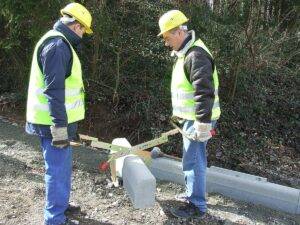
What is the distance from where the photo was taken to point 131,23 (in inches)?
286

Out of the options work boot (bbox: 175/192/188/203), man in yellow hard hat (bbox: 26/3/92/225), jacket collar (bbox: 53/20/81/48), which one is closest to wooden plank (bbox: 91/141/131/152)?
man in yellow hard hat (bbox: 26/3/92/225)

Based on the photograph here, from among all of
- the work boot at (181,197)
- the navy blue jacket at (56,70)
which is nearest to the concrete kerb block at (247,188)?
the work boot at (181,197)

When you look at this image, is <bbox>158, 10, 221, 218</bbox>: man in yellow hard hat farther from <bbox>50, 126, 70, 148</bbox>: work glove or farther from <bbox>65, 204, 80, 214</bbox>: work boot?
<bbox>50, 126, 70, 148</bbox>: work glove

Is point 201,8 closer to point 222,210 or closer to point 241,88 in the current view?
point 241,88

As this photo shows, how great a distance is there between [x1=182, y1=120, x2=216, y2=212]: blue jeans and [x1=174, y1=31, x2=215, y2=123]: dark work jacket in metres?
0.33

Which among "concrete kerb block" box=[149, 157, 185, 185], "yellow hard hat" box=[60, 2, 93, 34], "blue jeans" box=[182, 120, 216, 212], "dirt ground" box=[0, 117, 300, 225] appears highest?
"yellow hard hat" box=[60, 2, 93, 34]

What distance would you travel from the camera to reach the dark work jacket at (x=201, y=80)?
13.7 ft

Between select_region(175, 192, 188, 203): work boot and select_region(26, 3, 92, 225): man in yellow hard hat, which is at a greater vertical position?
select_region(26, 3, 92, 225): man in yellow hard hat

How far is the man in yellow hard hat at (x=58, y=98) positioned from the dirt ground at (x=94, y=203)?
1.65 feet

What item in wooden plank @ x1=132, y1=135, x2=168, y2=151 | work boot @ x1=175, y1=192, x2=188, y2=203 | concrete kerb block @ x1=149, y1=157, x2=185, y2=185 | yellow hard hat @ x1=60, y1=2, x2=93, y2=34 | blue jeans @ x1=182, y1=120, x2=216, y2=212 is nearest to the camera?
yellow hard hat @ x1=60, y1=2, x2=93, y2=34

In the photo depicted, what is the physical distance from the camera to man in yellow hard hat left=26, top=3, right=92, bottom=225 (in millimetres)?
3857

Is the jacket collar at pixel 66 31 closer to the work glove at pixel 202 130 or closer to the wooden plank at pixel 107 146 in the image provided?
the wooden plank at pixel 107 146

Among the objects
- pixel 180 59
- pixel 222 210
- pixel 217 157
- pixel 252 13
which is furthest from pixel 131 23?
pixel 222 210

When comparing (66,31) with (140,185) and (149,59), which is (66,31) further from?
(149,59)
